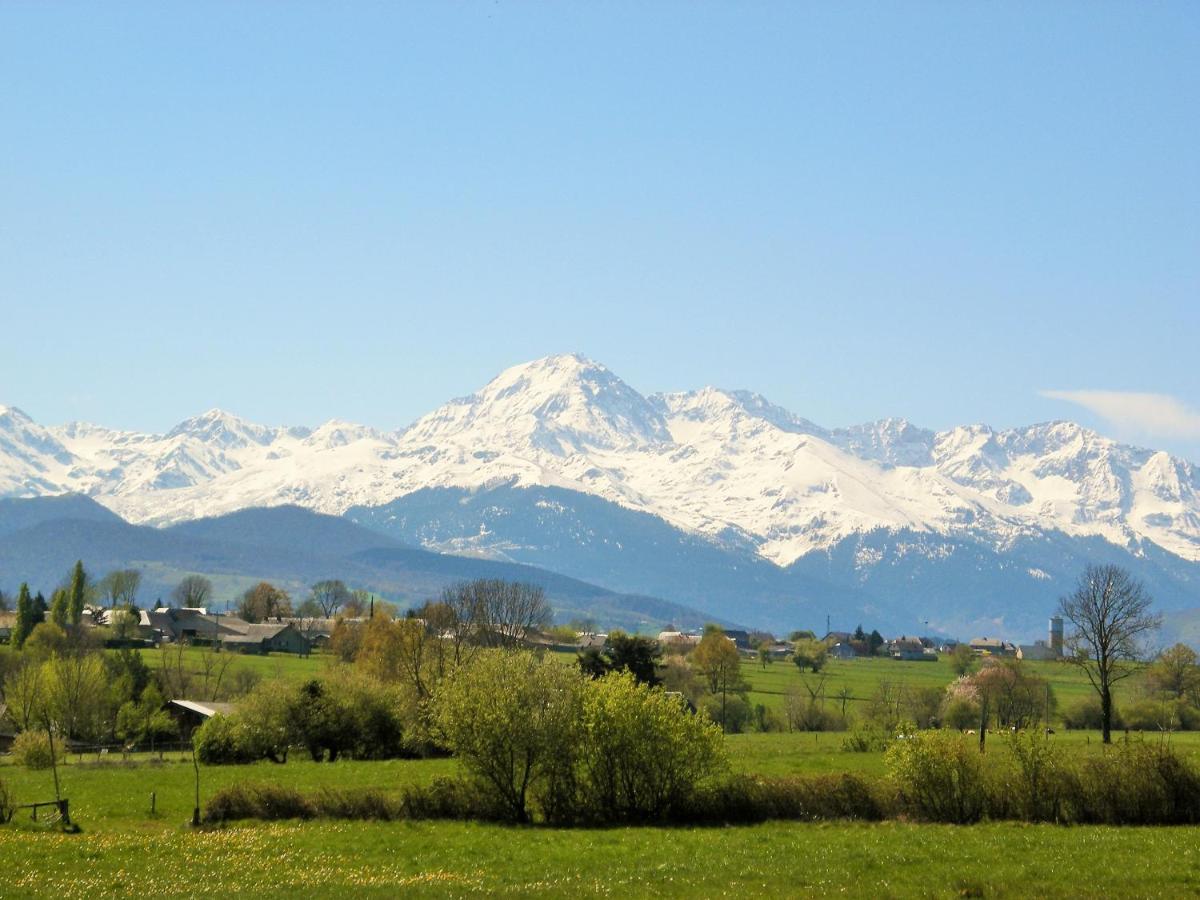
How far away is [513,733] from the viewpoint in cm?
4716

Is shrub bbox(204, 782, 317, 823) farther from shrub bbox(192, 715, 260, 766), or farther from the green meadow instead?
shrub bbox(192, 715, 260, 766)

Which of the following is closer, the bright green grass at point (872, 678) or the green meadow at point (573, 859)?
the green meadow at point (573, 859)

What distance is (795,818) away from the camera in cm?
4469

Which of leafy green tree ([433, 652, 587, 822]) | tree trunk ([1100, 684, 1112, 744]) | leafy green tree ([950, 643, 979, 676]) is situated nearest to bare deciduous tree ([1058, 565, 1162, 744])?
tree trunk ([1100, 684, 1112, 744])

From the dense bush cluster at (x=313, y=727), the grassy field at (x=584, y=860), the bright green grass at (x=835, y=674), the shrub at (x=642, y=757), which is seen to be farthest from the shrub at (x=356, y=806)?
the bright green grass at (x=835, y=674)

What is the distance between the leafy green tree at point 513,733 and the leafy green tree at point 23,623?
80598 mm

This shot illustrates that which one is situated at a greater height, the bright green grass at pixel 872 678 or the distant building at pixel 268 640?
the distant building at pixel 268 640

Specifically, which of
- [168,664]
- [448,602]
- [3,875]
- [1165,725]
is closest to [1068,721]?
[1165,725]

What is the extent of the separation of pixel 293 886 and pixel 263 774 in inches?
898

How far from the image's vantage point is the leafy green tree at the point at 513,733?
155 feet

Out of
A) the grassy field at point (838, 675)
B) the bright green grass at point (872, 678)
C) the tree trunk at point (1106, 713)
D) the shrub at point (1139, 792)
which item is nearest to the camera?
the shrub at point (1139, 792)

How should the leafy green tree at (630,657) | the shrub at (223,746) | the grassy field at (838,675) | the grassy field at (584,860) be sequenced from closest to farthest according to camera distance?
the grassy field at (584,860) < the shrub at (223,746) < the leafy green tree at (630,657) < the grassy field at (838,675)

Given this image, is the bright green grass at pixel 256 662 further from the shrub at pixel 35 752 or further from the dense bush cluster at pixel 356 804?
the dense bush cluster at pixel 356 804

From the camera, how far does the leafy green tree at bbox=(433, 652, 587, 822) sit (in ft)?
155
